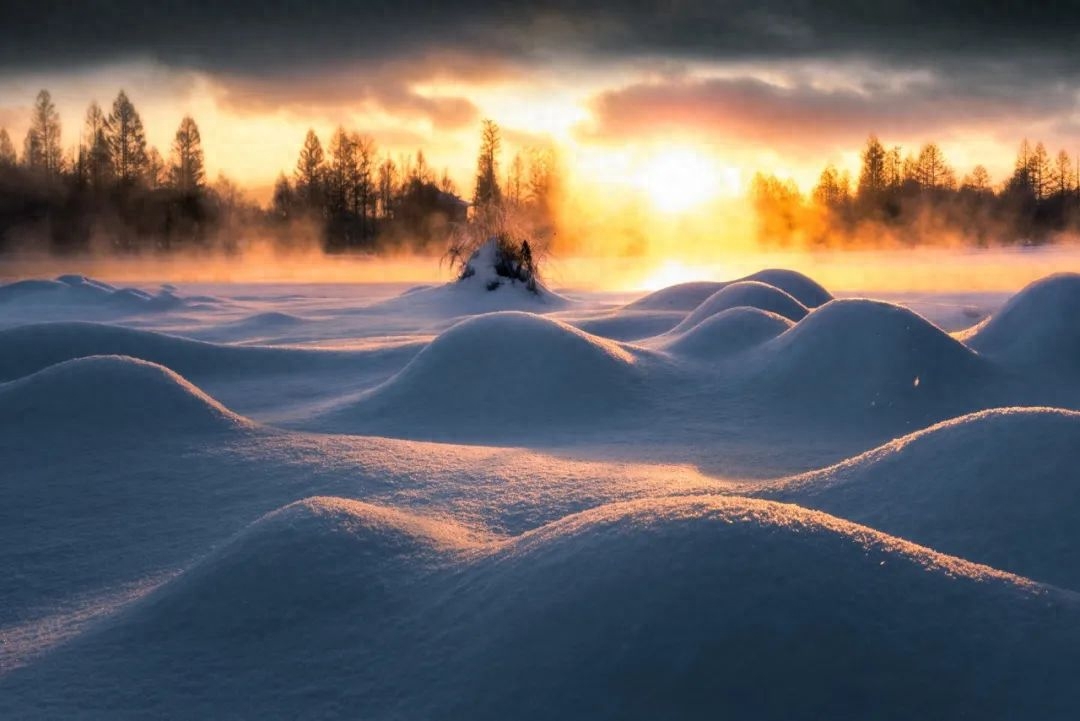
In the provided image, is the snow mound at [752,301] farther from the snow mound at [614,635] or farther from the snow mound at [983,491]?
the snow mound at [614,635]

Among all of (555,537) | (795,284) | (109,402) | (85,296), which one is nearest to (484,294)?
(795,284)

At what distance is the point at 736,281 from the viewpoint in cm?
1150

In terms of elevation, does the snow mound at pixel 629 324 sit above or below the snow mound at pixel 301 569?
above

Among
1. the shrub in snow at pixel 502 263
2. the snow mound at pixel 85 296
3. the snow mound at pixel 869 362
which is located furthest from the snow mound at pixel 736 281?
the snow mound at pixel 85 296

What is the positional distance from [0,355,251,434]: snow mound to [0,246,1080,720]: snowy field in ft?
0.06

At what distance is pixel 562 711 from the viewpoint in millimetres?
1779

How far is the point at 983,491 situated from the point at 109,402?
425cm

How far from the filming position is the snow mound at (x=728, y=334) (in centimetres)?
739

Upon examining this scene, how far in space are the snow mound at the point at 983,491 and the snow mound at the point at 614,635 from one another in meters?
0.59

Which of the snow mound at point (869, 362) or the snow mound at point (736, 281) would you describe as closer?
the snow mound at point (869, 362)

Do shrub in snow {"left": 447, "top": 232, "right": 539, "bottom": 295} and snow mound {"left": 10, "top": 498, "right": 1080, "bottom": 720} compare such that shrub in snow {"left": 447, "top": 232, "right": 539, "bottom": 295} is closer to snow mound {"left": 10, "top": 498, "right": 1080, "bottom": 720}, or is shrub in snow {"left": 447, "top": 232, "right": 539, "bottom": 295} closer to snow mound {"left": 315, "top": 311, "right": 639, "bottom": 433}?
snow mound {"left": 315, "top": 311, "right": 639, "bottom": 433}

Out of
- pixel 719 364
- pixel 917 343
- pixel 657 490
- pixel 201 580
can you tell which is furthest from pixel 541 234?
pixel 201 580

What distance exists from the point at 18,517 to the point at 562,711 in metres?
2.84

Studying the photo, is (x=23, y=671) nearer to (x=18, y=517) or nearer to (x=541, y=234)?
(x=18, y=517)
